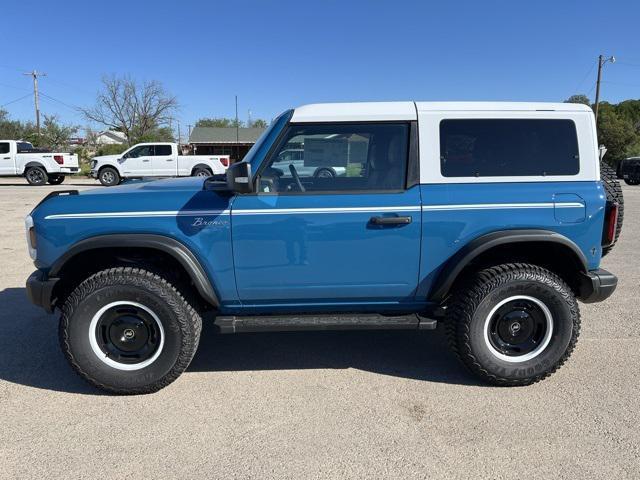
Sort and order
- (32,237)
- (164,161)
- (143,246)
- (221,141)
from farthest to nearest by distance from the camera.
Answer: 1. (221,141)
2. (164,161)
3. (32,237)
4. (143,246)

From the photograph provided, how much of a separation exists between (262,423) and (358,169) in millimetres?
1788

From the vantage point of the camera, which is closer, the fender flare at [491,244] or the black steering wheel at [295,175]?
the fender flare at [491,244]

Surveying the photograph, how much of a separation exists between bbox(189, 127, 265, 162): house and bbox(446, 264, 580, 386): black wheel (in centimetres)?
4253

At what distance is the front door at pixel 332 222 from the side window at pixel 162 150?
18.3m

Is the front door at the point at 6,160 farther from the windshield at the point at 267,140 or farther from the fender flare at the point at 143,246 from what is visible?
the windshield at the point at 267,140

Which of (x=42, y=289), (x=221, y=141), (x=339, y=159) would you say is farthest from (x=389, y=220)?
(x=221, y=141)

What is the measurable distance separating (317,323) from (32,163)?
20628mm

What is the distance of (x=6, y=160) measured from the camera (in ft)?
64.9

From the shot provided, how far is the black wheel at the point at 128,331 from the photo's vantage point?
10.3 feet

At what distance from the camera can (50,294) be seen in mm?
3201

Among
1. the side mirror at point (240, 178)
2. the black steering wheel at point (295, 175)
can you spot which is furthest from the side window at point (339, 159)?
the side mirror at point (240, 178)

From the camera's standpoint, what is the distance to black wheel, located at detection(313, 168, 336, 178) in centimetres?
339

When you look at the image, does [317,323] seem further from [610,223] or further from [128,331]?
[610,223]

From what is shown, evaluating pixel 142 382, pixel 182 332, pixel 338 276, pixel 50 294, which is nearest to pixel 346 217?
pixel 338 276
